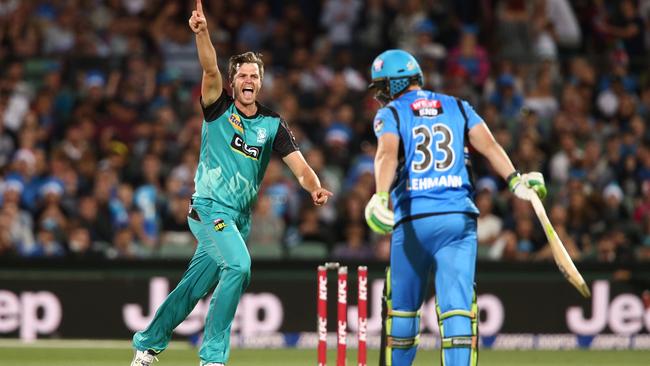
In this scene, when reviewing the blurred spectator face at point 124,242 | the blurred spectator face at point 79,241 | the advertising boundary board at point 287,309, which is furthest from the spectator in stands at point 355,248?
the blurred spectator face at point 79,241

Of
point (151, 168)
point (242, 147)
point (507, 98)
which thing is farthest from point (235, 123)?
point (507, 98)

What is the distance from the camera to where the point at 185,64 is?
18.0 m

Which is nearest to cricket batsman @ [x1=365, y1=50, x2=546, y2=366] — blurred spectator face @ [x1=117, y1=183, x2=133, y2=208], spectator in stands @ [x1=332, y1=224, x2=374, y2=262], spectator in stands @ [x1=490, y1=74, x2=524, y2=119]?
spectator in stands @ [x1=332, y1=224, x2=374, y2=262]

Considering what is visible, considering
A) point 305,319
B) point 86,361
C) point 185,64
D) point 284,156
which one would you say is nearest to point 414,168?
point 284,156

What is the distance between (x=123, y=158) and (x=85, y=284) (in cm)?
251

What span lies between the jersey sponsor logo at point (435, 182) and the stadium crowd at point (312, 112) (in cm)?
649

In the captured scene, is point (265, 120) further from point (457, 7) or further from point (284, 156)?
point (457, 7)

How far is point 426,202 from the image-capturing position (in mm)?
8188

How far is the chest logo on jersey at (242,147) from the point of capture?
893cm

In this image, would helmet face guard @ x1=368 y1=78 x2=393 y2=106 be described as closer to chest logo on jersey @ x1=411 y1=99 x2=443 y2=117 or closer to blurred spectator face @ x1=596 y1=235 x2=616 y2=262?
chest logo on jersey @ x1=411 y1=99 x2=443 y2=117

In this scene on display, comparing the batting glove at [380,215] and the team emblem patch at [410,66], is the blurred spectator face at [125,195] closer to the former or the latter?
the team emblem patch at [410,66]

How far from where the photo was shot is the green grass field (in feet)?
40.1

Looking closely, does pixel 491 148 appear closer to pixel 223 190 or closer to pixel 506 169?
pixel 506 169

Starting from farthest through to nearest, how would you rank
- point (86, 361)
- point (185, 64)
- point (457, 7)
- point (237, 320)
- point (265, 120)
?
point (457, 7) < point (185, 64) < point (237, 320) < point (86, 361) < point (265, 120)
